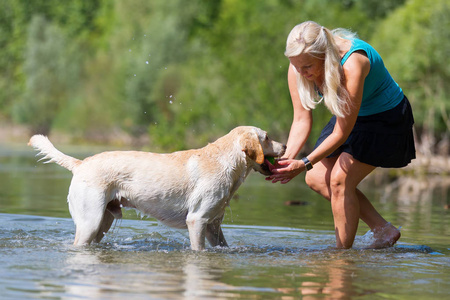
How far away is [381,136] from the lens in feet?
22.2

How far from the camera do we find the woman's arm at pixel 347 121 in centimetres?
618

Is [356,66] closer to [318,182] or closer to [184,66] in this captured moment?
[318,182]

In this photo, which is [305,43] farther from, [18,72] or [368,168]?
[18,72]

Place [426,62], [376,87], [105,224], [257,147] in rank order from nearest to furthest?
1. [376,87]
2. [257,147]
3. [105,224]
4. [426,62]

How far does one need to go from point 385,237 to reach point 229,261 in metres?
2.00

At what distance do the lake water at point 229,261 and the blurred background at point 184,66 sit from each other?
49.9 ft

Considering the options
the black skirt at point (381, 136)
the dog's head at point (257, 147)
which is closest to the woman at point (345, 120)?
the black skirt at point (381, 136)

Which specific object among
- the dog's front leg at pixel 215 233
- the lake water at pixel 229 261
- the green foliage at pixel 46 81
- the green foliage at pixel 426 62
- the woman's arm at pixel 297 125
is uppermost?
the green foliage at pixel 46 81

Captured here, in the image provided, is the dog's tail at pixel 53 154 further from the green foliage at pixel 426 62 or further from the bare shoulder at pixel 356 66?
the green foliage at pixel 426 62

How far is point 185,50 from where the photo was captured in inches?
1869

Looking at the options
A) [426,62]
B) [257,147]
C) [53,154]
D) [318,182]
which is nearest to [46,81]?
[426,62]

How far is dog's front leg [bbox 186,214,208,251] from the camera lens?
21.8ft

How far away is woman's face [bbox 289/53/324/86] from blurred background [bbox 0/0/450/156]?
1732cm

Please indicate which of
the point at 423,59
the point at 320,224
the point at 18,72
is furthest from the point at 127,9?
the point at 320,224
